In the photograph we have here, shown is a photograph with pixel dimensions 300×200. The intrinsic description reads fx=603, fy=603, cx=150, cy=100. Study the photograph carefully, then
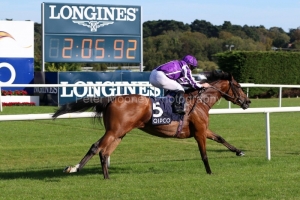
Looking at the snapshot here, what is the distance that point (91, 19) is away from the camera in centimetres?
2011

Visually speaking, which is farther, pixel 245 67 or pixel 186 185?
pixel 245 67

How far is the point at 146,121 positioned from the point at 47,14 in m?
13.4

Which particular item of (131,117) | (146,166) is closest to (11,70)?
(146,166)

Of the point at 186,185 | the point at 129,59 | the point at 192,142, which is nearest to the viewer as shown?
the point at 186,185

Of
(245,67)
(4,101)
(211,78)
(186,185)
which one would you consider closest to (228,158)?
(211,78)

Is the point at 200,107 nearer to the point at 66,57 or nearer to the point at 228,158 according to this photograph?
the point at 228,158

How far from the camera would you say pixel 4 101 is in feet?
61.9

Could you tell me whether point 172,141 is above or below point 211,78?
below

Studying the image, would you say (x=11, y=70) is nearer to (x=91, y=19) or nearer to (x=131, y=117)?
(x=91, y=19)

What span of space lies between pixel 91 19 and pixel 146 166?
1300cm

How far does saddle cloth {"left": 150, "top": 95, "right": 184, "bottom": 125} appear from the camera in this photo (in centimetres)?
700

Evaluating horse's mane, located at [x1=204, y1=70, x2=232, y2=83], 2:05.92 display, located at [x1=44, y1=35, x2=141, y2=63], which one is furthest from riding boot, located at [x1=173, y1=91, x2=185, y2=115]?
2:05.92 display, located at [x1=44, y1=35, x2=141, y2=63]

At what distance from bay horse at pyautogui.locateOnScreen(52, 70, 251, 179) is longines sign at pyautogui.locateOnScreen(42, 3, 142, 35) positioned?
42.0 ft

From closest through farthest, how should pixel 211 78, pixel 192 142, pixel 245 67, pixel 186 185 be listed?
pixel 186 185, pixel 211 78, pixel 192 142, pixel 245 67
